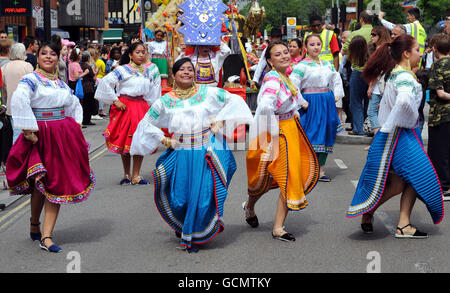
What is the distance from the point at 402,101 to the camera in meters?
5.96

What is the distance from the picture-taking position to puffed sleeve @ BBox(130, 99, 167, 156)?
5.95 meters

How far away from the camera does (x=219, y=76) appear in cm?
1101

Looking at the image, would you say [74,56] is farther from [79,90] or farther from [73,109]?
[73,109]

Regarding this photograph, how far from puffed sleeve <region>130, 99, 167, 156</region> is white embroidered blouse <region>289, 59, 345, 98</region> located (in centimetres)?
288

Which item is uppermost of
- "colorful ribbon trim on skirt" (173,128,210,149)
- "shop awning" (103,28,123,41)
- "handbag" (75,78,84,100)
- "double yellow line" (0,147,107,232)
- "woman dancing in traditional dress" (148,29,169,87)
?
"shop awning" (103,28,123,41)

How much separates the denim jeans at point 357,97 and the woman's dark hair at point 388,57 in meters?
6.23

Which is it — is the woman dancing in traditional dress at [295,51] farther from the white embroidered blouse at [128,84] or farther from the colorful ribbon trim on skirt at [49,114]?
the colorful ribbon trim on skirt at [49,114]

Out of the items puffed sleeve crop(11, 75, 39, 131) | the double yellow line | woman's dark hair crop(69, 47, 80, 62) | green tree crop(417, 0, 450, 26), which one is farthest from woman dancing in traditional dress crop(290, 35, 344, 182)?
green tree crop(417, 0, 450, 26)

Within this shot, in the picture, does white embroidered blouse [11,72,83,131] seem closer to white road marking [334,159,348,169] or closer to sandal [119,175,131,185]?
sandal [119,175,131,185]

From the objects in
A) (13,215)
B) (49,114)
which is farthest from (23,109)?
(13,215)

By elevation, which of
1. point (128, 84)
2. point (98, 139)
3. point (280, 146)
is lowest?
point (98, 139)

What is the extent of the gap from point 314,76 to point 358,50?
380cm

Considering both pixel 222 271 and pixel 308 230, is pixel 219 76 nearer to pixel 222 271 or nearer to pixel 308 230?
pixel 308 230

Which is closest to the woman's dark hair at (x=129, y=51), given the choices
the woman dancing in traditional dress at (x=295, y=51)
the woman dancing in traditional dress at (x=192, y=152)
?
the woman dancing in traditional dress at (x=295, y=51)
